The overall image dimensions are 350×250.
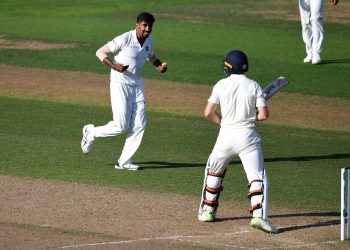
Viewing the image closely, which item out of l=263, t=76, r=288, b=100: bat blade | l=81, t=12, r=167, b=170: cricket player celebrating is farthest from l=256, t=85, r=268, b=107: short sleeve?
l=81, t=12, r=167, b=170: cricket player celebrating

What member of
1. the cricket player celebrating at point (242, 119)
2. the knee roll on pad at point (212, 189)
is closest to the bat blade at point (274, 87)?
the cricket player celebrating at point (242, 119)

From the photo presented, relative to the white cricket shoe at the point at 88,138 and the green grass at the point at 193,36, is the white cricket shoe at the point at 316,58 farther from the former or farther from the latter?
the white cricket shoe at the point at 88,138

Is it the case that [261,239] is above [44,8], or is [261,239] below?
below

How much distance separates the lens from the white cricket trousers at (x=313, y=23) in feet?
92.1

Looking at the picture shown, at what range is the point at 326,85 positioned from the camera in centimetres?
2628

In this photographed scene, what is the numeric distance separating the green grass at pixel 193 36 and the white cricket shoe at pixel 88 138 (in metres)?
8.64

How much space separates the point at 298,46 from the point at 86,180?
15610mm

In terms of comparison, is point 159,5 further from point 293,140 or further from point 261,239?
point 261,239

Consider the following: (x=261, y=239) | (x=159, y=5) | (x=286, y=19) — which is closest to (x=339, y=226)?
(x=261, y=239)

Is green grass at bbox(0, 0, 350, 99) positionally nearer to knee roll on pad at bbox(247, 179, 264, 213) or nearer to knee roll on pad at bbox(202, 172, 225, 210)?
knee roll on pad at bbox(202, 172, 225, 210)

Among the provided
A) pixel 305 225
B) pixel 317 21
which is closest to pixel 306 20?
pixel 317 21

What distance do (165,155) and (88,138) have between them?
4.94 feet

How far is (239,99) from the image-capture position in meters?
13.7

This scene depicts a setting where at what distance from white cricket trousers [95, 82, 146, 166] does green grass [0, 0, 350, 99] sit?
8.66 metres
